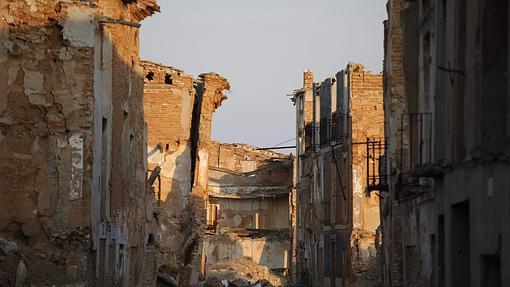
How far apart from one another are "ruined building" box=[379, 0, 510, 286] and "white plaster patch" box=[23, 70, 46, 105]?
7.65 m

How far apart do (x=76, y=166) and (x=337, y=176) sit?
23.3m

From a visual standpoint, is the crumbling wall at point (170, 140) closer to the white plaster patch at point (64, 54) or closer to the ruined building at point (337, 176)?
the ruined building at point (337, 176)

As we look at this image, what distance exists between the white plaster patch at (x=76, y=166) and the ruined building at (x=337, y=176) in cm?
1636

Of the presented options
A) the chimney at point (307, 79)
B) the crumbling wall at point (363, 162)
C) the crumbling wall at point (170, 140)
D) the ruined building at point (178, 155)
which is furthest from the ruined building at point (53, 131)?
the chimney at point (307, 79)

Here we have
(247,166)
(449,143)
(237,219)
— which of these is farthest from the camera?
(247,166)

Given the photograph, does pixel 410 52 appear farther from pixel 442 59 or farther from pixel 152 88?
pixel 152 88

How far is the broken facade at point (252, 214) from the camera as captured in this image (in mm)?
67438

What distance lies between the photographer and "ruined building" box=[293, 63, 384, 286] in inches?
1769

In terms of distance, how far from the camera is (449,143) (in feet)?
59.2

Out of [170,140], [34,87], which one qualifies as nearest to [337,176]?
[170,140]

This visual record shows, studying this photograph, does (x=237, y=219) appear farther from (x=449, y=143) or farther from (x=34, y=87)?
(x=449, y=143)

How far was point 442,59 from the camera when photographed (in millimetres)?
19281

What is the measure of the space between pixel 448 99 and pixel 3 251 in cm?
821

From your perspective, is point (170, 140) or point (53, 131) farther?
point (170, 140)
